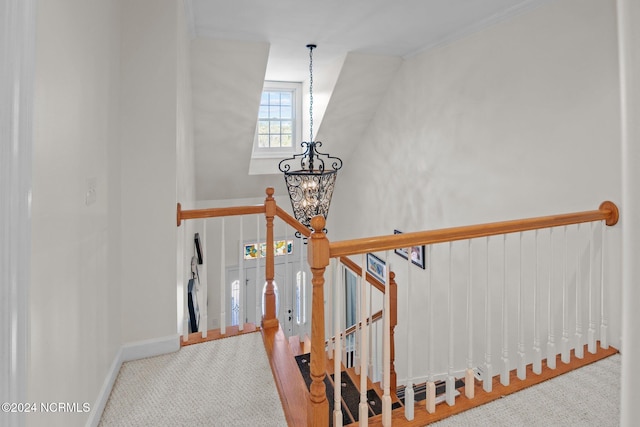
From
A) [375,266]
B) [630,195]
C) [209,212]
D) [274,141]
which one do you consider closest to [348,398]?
[209,212]

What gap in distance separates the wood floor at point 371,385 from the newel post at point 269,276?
0.28ft

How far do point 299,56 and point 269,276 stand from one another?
9.88 ft

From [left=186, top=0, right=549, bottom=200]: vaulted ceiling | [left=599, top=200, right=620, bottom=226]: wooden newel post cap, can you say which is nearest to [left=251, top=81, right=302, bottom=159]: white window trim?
[left=186, top=0, right=549, bottom=200]: vaulted ceiling

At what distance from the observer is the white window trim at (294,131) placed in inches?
242

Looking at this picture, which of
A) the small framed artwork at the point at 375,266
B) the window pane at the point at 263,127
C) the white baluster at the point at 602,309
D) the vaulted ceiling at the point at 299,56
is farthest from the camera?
the window pane at the point at 263,127

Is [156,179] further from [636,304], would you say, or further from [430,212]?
[430,212]

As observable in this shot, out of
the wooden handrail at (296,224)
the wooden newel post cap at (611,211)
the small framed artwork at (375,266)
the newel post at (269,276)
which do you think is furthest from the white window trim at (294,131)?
the wooden newel post cap at (611,211)

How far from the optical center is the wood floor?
1.91 m

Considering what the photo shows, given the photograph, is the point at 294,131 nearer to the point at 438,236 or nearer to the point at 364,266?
the point at 438,236

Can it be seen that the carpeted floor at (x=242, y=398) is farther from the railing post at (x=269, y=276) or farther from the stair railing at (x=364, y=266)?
the railing post at (x=269, y=276)

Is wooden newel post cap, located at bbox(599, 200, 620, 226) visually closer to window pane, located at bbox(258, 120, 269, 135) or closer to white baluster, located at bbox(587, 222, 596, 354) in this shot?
white baluster, located at bbox(587, 222, 596, 354)

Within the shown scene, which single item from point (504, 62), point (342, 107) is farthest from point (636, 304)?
point (342, 107)

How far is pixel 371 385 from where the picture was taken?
2.72 m

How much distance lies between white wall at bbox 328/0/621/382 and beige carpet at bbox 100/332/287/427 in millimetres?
2379
